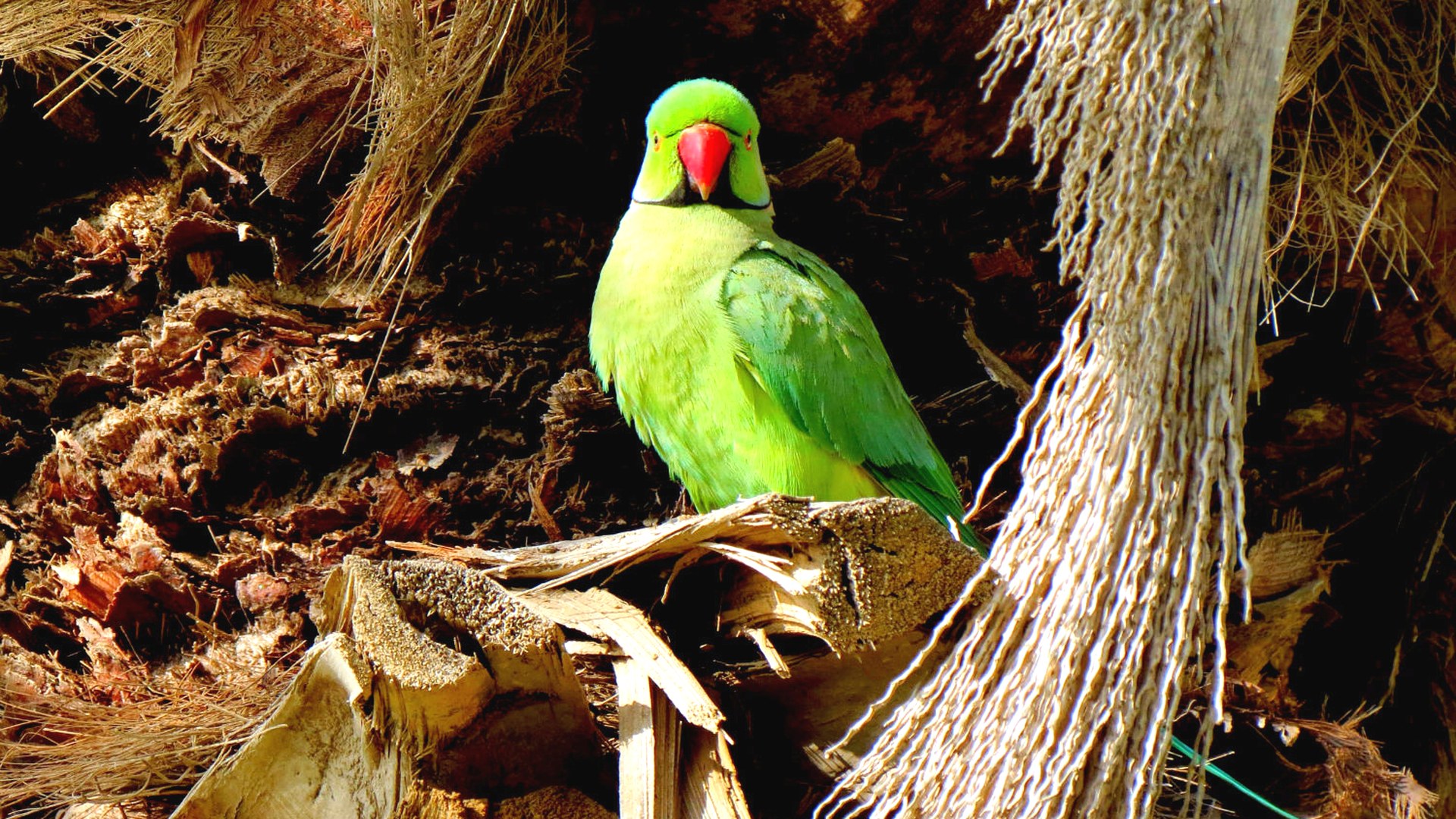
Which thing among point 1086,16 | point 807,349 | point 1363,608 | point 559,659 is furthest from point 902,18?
point 1363,608

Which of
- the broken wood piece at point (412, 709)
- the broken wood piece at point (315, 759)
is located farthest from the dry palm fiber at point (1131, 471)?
the broken wood piece at point (315, 759)

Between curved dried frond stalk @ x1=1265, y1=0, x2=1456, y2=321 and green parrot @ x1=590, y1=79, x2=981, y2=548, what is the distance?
42.2 inches

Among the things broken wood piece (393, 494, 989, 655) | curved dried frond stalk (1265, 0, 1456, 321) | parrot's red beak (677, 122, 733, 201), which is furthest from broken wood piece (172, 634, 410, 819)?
curved dried frond stalk (1265, 0, 1456, 321)

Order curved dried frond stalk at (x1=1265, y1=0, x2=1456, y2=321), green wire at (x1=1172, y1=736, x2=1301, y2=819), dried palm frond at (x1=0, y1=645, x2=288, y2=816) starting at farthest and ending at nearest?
1. curved dried frond stalk at (x1=1265, y1=0, x2=1456, y2=321)
2. green wire at (x1=1172, y1=736, x2=1301, y2=819)
3. dried palm frond at (x1=0, y1=645, x2=288, y2=816)

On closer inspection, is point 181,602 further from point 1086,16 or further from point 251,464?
point 1086,16

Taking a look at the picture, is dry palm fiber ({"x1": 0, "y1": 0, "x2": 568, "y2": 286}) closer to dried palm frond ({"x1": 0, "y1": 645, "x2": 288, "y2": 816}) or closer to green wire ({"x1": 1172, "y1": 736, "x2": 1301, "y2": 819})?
dried palm frond ({"x1": 0, "y1": 645, "x2": 288, "y2": 816})

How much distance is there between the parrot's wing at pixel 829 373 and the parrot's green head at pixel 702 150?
27cm

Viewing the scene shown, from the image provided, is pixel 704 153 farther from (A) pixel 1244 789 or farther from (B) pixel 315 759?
(A) pixel 1244 789

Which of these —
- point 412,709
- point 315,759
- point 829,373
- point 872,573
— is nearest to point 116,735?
point 315,759

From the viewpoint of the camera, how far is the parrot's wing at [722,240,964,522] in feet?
10.2

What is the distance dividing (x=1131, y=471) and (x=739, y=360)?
140 cm

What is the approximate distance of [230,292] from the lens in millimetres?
3234

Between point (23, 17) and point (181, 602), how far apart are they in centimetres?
160

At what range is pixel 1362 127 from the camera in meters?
3.07
